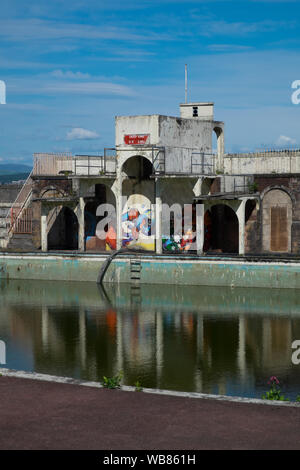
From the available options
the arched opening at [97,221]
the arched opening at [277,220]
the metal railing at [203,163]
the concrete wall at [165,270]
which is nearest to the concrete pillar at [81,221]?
the concrete wall at [165,270]

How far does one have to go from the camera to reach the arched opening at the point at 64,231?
5434 centimetres

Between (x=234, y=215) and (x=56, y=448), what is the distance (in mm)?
38596

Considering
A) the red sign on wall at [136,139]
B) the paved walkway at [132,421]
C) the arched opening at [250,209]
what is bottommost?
the paved walkway at [132,421]

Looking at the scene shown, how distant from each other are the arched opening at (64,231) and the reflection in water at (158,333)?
8225mm

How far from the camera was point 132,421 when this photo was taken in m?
14.1

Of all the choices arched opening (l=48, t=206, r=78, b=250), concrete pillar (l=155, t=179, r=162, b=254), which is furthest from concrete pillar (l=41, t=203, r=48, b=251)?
concrete pillar (l=155, t=179, r=162, b=254)

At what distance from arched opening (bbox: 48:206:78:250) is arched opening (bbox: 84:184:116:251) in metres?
1.29

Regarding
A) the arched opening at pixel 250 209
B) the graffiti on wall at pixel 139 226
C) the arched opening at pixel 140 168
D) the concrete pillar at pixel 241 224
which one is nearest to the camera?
the concrete pillar at pixel 241 224

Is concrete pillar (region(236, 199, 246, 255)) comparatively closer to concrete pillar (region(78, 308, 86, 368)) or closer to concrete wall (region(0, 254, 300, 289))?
concrete wall (region(0, 254, 300, 289))

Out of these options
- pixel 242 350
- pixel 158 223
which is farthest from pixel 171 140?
pixel 242 350

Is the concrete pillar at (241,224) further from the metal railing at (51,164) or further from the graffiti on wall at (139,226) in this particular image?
the metal railing at (51,164)

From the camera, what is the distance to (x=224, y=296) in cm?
4047

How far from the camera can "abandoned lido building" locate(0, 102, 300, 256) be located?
→ 4703cm
